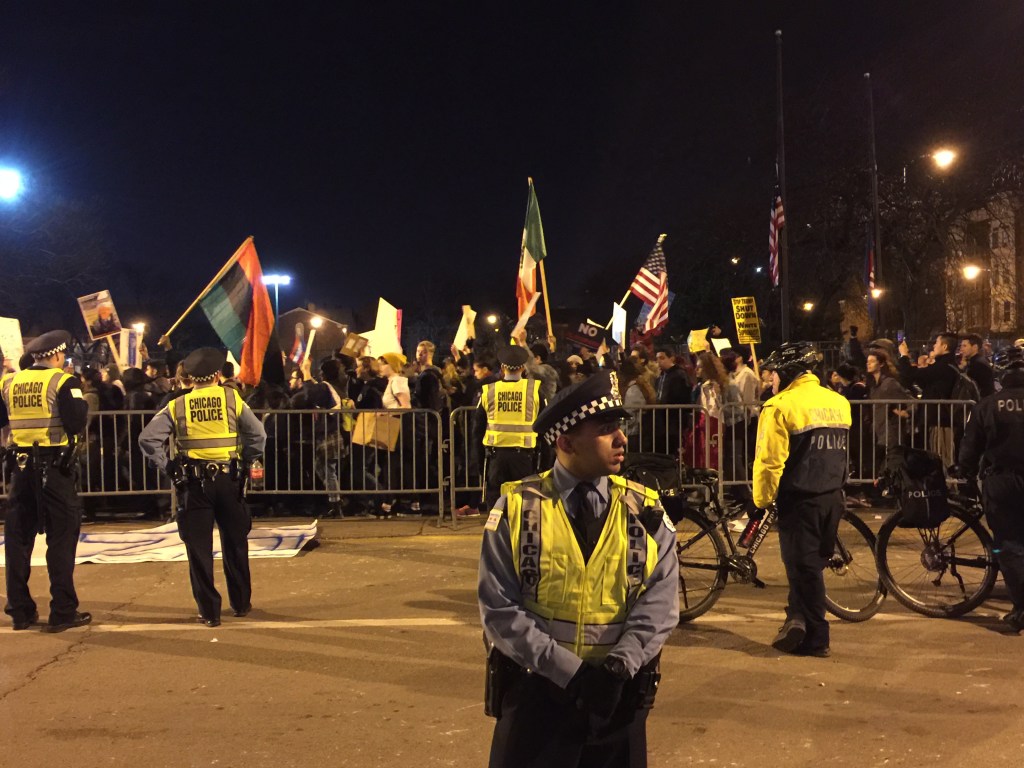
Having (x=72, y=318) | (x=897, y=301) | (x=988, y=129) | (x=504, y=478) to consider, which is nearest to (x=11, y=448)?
(x=504, y=478)

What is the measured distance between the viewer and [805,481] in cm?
620

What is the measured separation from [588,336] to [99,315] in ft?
27.2

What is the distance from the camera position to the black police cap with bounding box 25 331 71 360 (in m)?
7.38

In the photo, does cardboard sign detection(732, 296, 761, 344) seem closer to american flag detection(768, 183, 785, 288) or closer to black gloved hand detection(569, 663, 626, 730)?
american flag detection(768, 183, 785, 288)

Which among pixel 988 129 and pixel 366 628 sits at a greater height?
pixel 988 129

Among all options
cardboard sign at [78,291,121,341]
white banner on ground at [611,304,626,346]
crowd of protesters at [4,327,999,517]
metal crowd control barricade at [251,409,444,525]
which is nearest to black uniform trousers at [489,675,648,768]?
crowd of protesters at [4,327,999,517]

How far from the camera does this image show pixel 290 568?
918 cm

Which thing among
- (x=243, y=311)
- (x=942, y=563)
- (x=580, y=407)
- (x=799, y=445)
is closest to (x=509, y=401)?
(x=799, y=445)

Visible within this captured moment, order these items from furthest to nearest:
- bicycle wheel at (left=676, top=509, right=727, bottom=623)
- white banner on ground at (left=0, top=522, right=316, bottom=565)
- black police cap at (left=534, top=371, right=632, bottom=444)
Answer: white banner on ground at (left=0, top=522, right=316, bottom=565)
bicycle wheel at (left=676, top=509, right=727, bottom=623)
black police cap at (left=534, top=371, right=632, bottom=444)

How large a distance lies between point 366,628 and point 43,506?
A: 245cm

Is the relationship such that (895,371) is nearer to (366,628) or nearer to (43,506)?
(366,628)

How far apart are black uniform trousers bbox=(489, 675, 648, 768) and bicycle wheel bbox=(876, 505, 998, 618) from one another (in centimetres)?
488

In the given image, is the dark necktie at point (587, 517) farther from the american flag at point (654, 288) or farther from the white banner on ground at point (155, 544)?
the american flag at point (654, 288)

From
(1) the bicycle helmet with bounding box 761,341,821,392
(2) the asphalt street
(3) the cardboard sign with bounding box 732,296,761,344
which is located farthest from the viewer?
(3) the cardboard sign with bounding box 732,296,761,344
